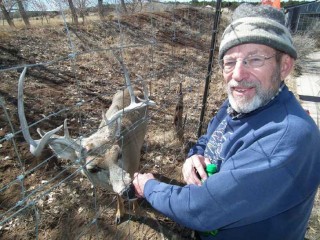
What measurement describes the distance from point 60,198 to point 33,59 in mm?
6759

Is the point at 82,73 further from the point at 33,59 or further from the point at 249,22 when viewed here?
the point at 249,22

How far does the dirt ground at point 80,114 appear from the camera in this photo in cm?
332

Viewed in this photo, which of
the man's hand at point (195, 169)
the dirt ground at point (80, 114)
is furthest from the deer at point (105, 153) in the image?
the man's hand at point (195, 169)

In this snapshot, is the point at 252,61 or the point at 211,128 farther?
the point at 211,128

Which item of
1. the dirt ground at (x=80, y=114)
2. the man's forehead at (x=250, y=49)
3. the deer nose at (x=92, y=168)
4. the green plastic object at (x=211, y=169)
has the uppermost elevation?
the man's forehead at (x=250, y=49)

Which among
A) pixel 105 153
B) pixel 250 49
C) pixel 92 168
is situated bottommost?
pixel 92 168

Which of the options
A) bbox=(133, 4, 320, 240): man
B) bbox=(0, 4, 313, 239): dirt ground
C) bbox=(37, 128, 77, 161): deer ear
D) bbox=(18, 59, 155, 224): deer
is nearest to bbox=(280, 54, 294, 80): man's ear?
bbox=(133, 4, 320, 240): man

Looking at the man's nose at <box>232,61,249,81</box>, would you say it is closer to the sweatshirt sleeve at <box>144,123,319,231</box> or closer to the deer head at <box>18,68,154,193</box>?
the sweatshirt sleeve at <box>144,123,319,231</box>

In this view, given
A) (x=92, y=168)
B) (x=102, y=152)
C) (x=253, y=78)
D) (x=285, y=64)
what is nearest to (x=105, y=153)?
(x=102, y=152)

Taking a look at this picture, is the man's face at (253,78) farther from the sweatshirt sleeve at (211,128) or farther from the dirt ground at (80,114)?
the dirt ground at (80,114)

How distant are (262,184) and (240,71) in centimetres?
69

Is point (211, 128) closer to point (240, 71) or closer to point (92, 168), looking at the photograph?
point (240, 71)

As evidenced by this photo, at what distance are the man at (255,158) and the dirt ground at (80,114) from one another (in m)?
0.80

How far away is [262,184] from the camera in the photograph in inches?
49.2
